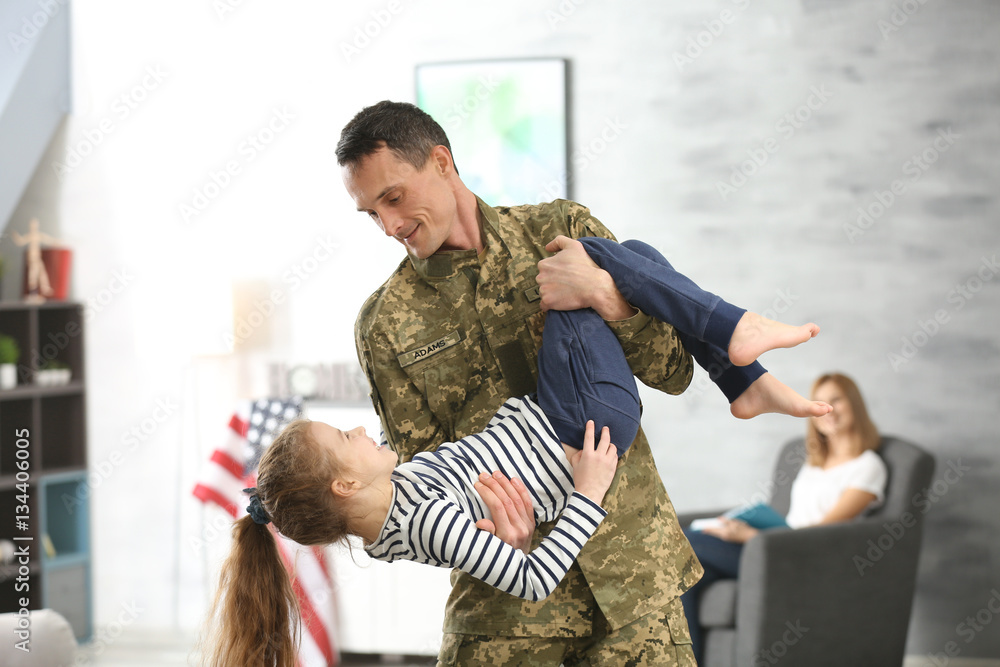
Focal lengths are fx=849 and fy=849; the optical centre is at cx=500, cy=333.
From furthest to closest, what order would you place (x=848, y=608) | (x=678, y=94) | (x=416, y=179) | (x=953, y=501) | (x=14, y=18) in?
(x=14, y=18), (x=678, y=94), (x=953, y=501), (x=848, y=608), (x=416, y=179)

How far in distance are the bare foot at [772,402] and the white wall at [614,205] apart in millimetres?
2370

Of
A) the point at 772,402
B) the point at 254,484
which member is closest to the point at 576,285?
the point at 772,402

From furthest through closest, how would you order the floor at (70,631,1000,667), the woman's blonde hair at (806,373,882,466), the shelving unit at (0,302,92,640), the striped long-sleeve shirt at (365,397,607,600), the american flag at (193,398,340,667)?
1. the shelving unit at (0,302,92,640)
2. the american flag at (193,398,340,667)
3. the floor at (70,631,1000,667)
4. the woman's blonde hair at (806,373,882,466)
5. the striped long-sleeve shirt at (365,397,607,600)

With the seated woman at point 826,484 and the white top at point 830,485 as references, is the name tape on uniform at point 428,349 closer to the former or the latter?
the seated woman at point 826,484

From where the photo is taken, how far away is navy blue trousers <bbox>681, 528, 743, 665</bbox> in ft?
10.5

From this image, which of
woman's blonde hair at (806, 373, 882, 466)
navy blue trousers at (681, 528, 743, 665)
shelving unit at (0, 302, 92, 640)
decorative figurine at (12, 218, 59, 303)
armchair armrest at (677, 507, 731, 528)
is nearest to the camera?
navy blue trousers at (681, 528, 743, 665)

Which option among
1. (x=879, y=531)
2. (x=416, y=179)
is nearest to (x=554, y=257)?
(x=416, y=179)

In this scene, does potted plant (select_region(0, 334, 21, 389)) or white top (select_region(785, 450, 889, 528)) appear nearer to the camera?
white top (select_region(785, 450, 889, 528))

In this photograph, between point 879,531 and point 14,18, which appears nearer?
point 879,531

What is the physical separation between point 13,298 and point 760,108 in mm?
3908

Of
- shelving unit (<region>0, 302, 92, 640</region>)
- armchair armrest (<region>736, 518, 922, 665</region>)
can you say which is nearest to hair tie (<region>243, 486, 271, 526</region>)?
armchair armrest (<region>736, 518, 922, 665</region>)

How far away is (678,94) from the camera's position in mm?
3941

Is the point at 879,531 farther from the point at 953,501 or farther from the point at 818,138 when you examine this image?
the point at 818,138

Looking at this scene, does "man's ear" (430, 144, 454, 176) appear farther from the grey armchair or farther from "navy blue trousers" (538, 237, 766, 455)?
the grey armchair
